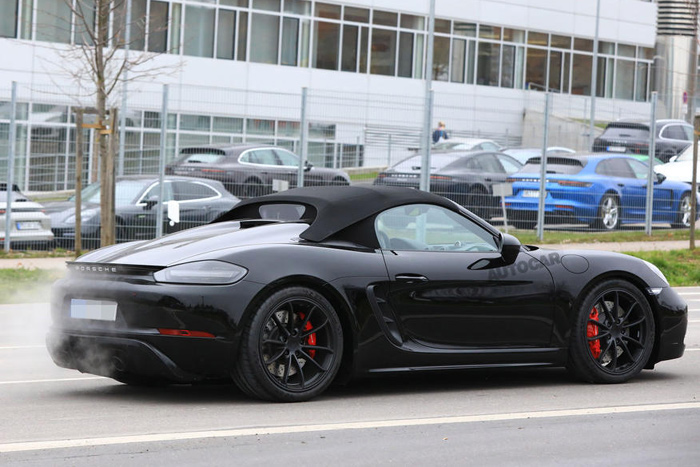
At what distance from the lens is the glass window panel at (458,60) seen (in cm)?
4642

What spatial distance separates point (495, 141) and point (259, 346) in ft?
62.4

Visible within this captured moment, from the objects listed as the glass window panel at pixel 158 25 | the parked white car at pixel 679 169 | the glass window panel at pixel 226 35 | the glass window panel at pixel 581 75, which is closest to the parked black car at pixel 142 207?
the parked white car at pixel 679 169

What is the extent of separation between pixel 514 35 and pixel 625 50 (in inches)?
277

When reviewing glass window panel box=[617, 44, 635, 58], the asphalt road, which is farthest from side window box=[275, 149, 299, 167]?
glass window panel box=[617, 44, 635, 58]

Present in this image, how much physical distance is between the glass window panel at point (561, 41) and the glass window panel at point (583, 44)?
49cm

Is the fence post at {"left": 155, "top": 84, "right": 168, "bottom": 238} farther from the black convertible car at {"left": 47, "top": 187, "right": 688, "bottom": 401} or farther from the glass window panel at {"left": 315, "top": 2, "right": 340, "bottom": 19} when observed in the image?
the glass window panel at {"left": 315, "top": 2, "right": 340, "bottom": 19}

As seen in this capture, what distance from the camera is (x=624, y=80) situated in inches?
2080

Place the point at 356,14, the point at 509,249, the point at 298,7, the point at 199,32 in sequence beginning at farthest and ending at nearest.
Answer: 1. the point at 356,14
2. the point at 298,7
3. the point at 199,32
4. the point at 509,249

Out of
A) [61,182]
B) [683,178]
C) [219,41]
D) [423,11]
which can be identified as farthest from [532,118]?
[61,182]

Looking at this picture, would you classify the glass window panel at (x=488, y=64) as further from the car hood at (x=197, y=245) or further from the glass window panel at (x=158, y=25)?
the car hood at (x=197, y=245)

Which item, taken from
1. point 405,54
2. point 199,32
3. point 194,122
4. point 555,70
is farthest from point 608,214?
point 555,70

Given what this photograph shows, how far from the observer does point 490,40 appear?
4766cm

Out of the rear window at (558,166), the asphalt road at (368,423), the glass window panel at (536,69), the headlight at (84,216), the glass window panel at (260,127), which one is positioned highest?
the glass window panel at (536,69)

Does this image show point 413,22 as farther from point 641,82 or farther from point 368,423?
point 368,423
